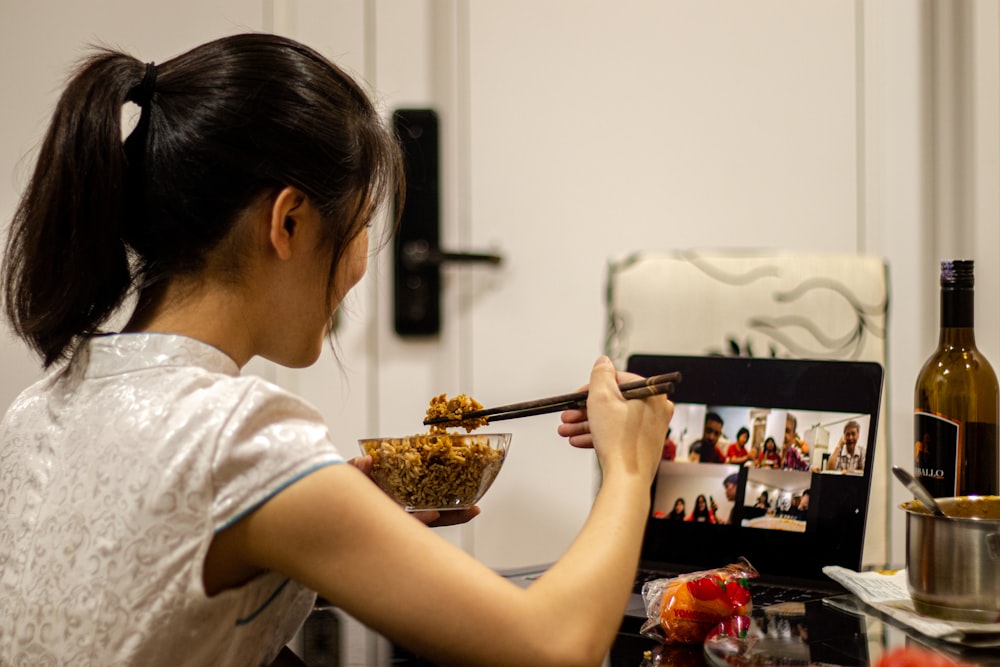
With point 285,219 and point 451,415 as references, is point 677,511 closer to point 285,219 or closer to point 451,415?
point 451,415

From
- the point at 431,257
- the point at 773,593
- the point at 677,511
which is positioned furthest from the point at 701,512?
the point at 431,257

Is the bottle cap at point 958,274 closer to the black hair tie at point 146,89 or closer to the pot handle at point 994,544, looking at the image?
the pot handle at point 994,544

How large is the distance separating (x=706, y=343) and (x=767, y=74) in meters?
0.99

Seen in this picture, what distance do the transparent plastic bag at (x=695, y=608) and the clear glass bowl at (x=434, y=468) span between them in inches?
8.6

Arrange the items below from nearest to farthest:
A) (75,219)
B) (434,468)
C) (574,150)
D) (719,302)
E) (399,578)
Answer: (399,578) < (75,219) < (434,468) < (719,302) < (574,150)

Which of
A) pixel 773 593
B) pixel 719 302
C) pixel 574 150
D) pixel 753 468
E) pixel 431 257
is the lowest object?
pixel 773 593

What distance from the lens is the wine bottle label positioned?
0.95 meters

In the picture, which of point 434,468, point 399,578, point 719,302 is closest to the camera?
point 399,578

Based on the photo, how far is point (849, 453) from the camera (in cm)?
102

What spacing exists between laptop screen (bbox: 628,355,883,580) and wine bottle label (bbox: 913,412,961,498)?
0.06 m

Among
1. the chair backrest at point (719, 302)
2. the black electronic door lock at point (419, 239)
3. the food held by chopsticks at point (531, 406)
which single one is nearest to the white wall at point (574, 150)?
the black electronic door lock at point (419, 239)

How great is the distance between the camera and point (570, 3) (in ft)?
7.61

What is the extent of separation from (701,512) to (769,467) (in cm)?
9

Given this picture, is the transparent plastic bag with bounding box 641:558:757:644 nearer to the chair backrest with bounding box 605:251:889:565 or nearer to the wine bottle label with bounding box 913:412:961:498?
the wine bottle label with bounding box 913:412:961:498
